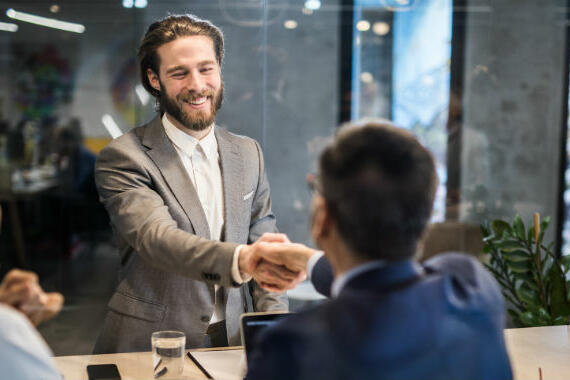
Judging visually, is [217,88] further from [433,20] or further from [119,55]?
[119,55]

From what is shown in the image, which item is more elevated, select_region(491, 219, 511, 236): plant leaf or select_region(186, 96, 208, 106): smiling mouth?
select_region(186, 96, 208, 106): smiling mouth

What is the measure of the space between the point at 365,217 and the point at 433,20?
12.8 ft

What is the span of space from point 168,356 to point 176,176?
2.15 feet

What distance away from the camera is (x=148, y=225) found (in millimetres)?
1923

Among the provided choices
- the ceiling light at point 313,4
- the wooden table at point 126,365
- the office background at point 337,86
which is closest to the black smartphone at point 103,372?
the wooden table at point 126,365

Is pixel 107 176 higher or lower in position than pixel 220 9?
lower

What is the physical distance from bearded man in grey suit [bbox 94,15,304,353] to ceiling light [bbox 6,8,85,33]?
9.77 feet

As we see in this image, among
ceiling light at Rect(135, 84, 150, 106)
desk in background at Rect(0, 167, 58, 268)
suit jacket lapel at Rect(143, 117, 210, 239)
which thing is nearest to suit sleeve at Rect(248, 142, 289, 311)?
suit jacket lapel at Rect(143, 117, 210, 239)

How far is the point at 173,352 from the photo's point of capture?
1.71 meters

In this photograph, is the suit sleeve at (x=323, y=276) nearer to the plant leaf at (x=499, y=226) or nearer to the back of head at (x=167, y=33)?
the back of head at (x=167, y=33)

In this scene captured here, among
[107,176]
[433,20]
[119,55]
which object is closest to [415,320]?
[107,176]

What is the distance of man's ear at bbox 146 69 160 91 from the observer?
2271mm

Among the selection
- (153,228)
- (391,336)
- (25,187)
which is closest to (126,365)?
(153,228)

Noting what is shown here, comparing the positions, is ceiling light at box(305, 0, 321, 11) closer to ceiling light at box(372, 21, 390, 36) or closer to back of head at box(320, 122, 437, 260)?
ceiling light at box(372, 21, 390, 36)
